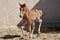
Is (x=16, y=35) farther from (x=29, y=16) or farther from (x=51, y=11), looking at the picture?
(x=51, y=11)

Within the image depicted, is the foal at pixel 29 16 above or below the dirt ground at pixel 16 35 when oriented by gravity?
above

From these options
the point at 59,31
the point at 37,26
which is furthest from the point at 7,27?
the point at 59,31

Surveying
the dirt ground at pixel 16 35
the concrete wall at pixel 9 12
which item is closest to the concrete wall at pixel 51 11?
the concrete wall at pixel 9 12

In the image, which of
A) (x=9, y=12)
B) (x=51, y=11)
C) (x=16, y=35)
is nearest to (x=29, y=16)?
(x=16, y=35)

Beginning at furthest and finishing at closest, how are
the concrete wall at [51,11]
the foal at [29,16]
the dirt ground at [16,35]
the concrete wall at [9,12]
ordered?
1. the concrete wall at [51,11]
2. the concrete wall at [9,12]
3. the dirt ground at [16,35]
4. the foal at [29,16]

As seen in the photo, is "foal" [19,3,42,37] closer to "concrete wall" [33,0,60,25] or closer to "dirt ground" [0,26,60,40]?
Result: "dirt ground" [0,26,60,40]

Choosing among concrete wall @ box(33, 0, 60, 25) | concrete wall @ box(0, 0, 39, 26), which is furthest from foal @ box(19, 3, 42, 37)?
concrete wall @ box(33, 0, 60, 25)

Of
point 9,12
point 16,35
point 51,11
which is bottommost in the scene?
point 16,35

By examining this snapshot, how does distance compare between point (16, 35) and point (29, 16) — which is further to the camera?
point (16, 35)

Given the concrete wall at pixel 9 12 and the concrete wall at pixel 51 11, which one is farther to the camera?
the concrete wall at pixel 51 11

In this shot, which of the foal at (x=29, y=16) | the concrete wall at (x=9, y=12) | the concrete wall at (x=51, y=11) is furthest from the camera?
the concrete wall at (x=51, y=11)

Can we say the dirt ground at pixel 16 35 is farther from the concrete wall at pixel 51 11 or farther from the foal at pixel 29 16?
the concrete wall at pixel 51 11

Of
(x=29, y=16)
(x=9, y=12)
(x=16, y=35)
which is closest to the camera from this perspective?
(x=29, y=16)

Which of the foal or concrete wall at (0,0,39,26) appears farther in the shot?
concrete wall at (0,0,39,26)
